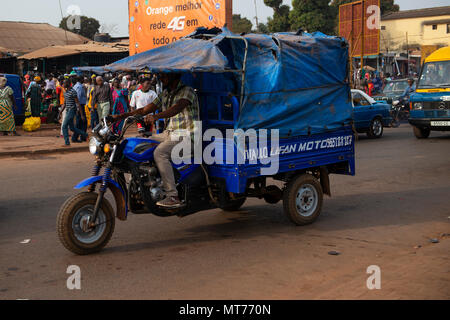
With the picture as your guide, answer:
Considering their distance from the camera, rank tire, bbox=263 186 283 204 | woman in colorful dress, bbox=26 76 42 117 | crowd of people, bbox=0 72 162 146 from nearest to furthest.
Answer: tire, bbox=263 186 283 204
crowd of people, bbox=0 72 162 146
woman in colorful dress, bbox=26 76 42 117

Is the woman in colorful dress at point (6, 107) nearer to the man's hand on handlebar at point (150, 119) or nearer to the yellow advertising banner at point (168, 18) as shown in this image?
the yellow advertising banner at point (168, 18)

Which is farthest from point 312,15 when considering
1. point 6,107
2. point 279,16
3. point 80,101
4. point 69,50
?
point 6,107

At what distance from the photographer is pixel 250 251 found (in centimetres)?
584

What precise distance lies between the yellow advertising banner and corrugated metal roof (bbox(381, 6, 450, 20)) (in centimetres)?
Answer: 5023

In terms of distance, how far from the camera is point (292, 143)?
265 inches

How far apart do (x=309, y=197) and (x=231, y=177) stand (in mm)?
1353

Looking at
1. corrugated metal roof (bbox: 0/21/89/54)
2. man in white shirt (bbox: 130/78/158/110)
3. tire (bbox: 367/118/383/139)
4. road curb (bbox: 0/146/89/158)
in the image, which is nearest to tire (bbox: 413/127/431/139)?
tire (bbox: 367/118/383/139)

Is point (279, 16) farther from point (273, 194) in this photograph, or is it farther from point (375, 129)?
point (273, 194)

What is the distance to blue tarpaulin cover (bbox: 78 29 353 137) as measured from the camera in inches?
234

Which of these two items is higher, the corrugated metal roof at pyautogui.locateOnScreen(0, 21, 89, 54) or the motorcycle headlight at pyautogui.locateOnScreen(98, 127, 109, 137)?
the corrugated metal roof at pyautogui.locateOnScreen(0, 21, 89, 54)

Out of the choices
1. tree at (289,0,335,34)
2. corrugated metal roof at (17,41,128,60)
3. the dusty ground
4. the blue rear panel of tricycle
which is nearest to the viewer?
the dusty ground

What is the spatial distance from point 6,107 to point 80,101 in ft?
7.32

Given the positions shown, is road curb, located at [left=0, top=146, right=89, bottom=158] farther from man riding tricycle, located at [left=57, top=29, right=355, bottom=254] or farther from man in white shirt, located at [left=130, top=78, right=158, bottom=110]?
man riding tricycle, located at [left=57, top=29, right=355, bottom=254]
